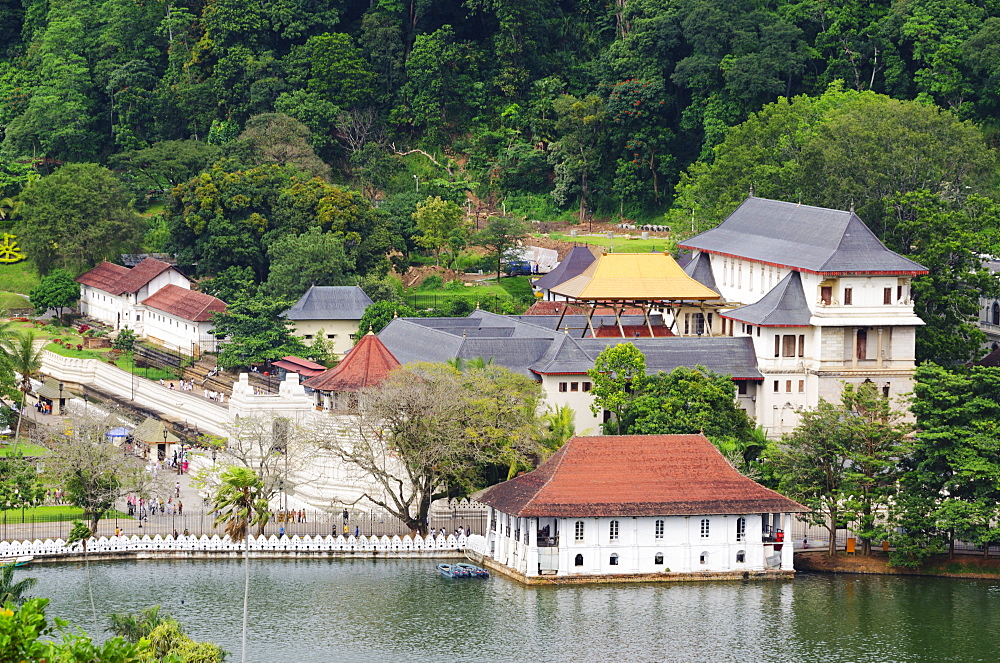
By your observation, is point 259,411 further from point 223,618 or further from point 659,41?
point 659,41

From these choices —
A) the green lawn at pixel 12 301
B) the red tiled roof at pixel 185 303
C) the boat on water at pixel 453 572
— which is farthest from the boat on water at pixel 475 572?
the green lawn at pixel 12 301

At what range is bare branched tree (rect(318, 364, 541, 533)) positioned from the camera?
259 feet

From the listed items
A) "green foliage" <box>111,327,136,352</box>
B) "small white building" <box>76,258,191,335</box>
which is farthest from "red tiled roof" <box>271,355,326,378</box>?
"small white building" <box>76,258,191,335</box>

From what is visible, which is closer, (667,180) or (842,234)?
(842,234)

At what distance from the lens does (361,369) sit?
89875 millimetres

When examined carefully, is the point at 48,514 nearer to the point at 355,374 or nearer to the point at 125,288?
the point at 355,374

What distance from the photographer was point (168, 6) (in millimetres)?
149875

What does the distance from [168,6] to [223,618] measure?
88.5 m

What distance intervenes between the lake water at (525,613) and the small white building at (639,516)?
101cm

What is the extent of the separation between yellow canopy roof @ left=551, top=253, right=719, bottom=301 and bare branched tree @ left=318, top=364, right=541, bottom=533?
12.3 metres

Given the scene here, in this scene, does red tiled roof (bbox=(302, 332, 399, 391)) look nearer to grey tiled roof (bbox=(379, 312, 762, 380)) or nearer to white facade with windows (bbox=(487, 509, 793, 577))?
grey tiled roof (bbox=(379, 312, 762, 380))

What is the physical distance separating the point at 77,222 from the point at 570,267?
1182 inches

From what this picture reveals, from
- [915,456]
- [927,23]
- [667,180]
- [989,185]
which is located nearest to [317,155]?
[667,180]

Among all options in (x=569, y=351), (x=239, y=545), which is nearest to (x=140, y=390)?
(x=569, y=351)
